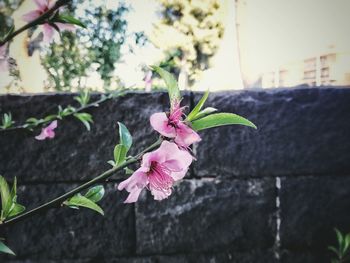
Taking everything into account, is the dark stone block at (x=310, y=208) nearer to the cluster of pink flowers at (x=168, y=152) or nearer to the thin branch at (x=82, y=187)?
the cluster of pink flowers at (x=168, y=152)

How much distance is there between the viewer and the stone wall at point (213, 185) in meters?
1.68

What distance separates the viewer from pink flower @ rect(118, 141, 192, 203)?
1.88ft

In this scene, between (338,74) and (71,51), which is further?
(338,74)

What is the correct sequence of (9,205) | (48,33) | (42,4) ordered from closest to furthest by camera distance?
1. (9,205)
2. (42,4)
3. (48,33)

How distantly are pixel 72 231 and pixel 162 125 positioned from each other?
1389 mm

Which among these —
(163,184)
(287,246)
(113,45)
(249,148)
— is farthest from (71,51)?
(163,184)

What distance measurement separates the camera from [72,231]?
1707mm

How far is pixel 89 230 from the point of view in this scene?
1.71 meters

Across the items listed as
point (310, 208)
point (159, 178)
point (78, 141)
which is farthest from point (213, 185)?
point (159, 178)

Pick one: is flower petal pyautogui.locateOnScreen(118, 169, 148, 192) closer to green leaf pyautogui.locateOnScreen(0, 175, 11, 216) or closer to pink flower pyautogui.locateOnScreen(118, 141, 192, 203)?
pink flower pyautogui.locateOnScreen(118, 141, 192, 203)

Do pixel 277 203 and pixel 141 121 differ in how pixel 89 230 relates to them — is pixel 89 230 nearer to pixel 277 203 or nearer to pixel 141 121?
pixel 141 121

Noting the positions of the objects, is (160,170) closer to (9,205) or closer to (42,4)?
(9,205)

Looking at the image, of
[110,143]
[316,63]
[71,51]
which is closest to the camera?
[110,143]

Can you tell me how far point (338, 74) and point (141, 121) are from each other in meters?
4.87
